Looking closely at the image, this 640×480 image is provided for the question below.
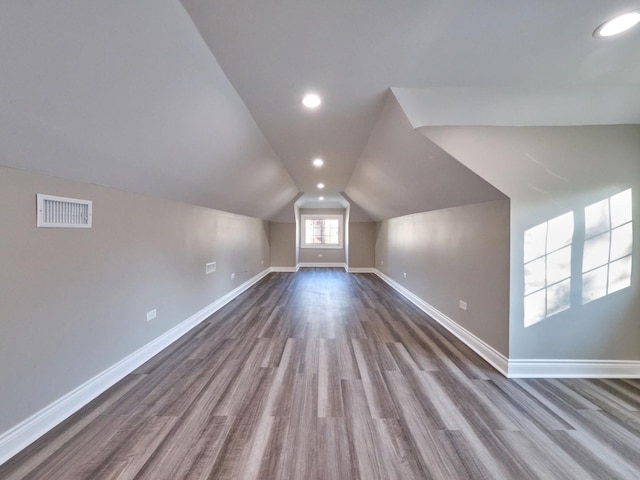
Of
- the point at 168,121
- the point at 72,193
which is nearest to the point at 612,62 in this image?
the point at 168,121

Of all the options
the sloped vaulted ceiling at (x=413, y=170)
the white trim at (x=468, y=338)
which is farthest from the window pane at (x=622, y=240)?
the white trim at (x=468, y=338)

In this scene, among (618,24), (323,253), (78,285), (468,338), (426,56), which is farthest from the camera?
(323,253)

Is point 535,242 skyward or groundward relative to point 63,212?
groundward

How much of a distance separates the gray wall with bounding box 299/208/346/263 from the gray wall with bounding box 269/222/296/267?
85cm

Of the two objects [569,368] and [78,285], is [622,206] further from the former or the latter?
[78,285]

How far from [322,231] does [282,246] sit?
5.51ft

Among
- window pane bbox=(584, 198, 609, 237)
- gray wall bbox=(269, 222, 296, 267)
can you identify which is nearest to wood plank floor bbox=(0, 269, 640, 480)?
window pane bbox=(584, 198, 609, 237)

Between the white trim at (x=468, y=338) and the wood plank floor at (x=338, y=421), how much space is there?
92 millimetres

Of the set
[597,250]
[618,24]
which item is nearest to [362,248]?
[597,250]

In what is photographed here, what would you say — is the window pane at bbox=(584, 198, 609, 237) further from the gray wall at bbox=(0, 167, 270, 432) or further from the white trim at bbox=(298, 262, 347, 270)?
the white trim at bbox=(298, 262, 347, 270)

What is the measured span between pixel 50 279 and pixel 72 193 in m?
0.58

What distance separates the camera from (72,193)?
1.69 meters

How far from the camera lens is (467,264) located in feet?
9.13

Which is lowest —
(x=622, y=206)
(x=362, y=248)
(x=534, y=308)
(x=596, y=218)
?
(x=534, y=308)
